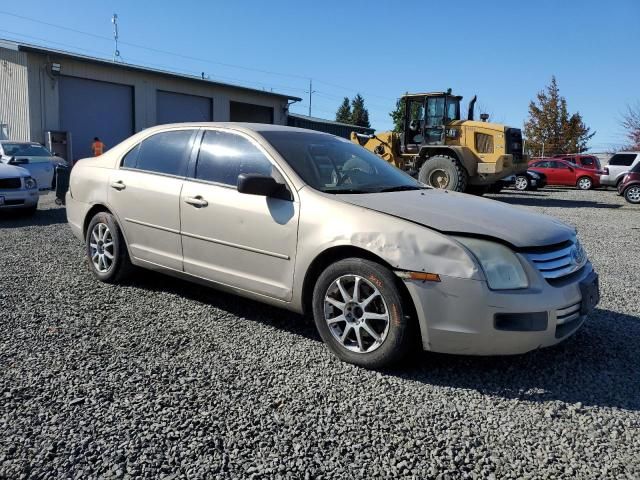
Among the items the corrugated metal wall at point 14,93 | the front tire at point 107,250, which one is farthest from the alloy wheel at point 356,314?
the corrugated metal wall at point 14,93

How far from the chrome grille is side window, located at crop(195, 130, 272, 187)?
6.49 feet

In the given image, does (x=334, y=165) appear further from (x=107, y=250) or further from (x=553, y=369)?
(x=107, y=250)

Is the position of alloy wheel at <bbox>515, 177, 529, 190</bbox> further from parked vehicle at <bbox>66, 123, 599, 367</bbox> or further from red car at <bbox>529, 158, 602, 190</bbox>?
parked vehicle at <bbox>66, 123, 599, 367</bbox>

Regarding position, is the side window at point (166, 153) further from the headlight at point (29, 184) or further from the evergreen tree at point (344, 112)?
the evergreen tree at point (344, 112)

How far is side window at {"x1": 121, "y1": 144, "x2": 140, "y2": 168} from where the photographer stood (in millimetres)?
5086

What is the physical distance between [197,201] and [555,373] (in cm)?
289

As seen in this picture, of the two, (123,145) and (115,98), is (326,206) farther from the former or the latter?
(115,98)

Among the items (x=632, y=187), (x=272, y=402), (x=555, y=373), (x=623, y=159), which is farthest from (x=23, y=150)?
(x=623, y=159)

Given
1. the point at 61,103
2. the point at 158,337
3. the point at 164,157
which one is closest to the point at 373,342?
the point at 158,337

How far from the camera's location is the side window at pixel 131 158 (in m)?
5.09

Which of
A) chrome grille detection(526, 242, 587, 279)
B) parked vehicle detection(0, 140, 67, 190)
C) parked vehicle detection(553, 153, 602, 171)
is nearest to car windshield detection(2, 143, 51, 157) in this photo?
parked vehicle detection(0, 140, 67, 190)

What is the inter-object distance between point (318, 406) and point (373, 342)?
636 mm

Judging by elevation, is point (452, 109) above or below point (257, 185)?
above

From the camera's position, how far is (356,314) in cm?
345
